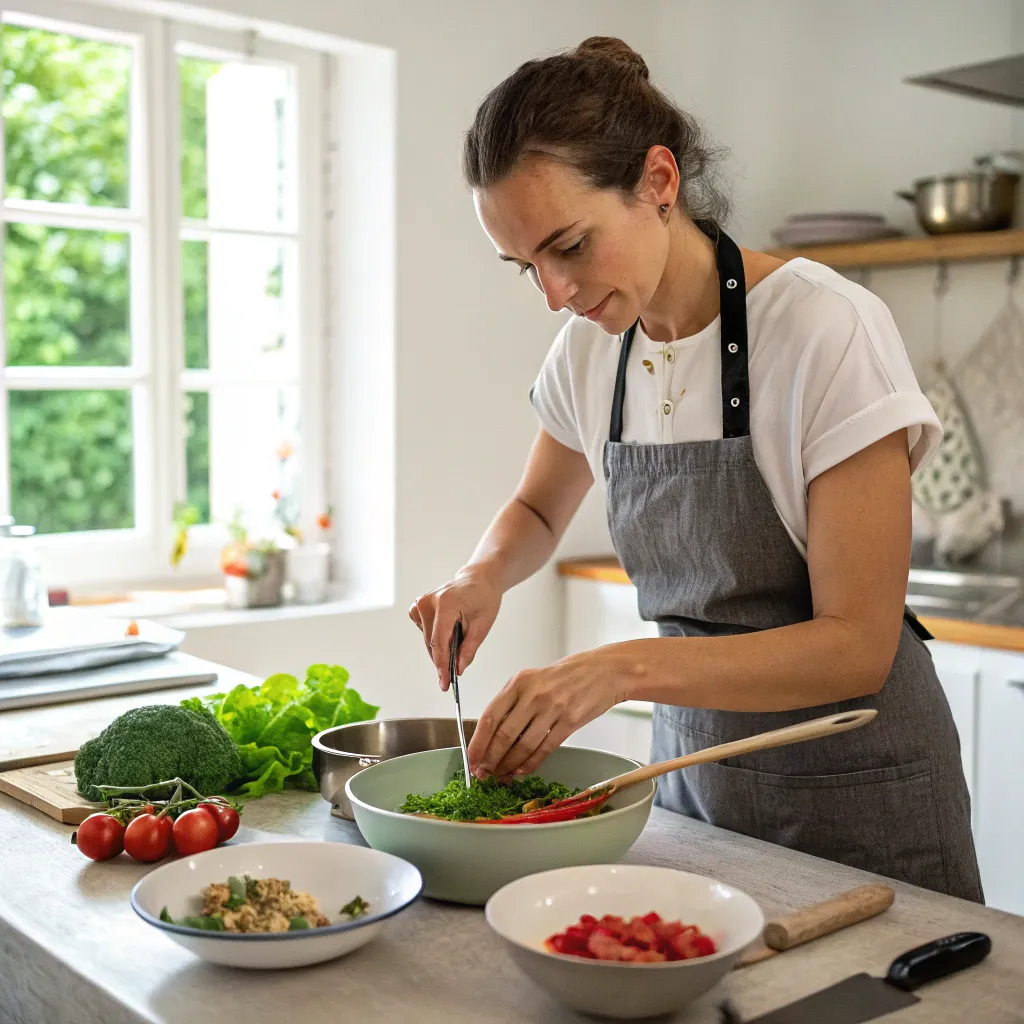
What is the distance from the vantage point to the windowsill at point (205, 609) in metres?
2.94

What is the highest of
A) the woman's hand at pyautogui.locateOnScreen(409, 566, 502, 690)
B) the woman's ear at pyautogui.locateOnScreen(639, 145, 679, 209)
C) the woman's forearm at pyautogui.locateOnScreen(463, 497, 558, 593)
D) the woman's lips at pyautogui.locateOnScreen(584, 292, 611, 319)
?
the woman's ear at pyautogui.locateOnScreen(639, 145, 679, 209)

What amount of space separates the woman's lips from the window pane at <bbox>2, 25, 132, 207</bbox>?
201 centimetres

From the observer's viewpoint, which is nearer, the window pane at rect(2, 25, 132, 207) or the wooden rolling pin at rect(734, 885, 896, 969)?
the wooden rolling pin at rect(734, 885, 896, 969)

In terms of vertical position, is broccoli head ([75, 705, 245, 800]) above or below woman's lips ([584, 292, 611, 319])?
below

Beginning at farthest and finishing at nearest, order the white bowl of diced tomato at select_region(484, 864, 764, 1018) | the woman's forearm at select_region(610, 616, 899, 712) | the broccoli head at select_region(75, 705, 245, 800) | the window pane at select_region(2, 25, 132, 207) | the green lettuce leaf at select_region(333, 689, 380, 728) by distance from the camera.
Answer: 1. the window pane at select_region(2, 25, 132, 207)
2. the green lettuce leaf at select_region(333, 689, 380, 728)
3. the broccoli head at select_region(75, 705, 245, 800)
4. the woman's forearm at select_region(610, 616, 899, 712)
5. the white bowl of diced tomato at select_region(484, 864, 764, 1018)

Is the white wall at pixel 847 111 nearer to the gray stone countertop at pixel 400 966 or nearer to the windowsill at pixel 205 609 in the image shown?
the windowsill at pixel 205 609

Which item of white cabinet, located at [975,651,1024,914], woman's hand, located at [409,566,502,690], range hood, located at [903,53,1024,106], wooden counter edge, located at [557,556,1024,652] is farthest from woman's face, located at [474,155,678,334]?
white cabinet, located at [975,651,1024,914]

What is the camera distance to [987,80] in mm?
2416

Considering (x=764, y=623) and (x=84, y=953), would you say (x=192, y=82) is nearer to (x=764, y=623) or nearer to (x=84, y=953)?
(x=764, y=623)

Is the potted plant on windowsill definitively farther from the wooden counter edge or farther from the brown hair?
the brown hair

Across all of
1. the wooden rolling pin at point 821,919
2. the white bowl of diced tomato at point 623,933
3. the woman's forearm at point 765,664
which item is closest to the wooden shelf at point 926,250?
the woman's forearm at point 765,664

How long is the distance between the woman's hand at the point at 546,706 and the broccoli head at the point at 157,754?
1.18 feet

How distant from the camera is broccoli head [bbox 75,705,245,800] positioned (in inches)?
54.9

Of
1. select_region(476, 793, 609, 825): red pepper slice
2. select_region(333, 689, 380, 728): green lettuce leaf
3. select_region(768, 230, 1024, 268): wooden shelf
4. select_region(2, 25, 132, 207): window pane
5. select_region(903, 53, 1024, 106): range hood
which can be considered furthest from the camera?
select_region(768, 230, 1024, 268): wooden shelf
